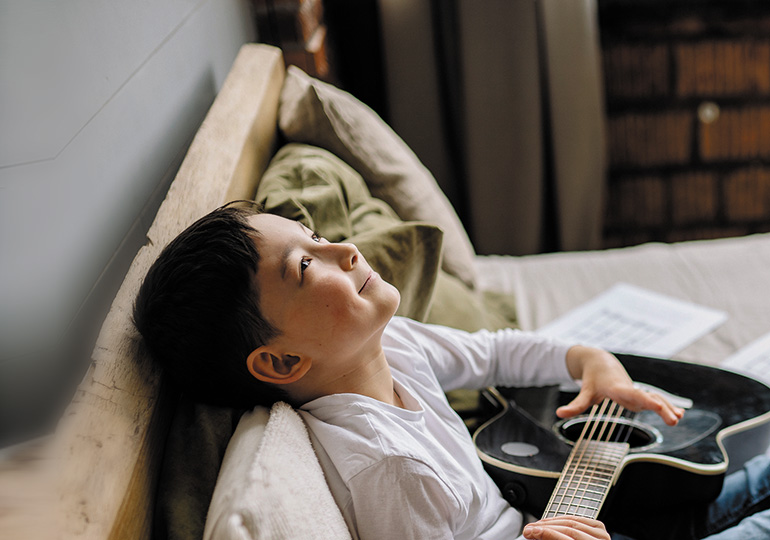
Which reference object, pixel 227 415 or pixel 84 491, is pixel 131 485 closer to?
pixel 84 491

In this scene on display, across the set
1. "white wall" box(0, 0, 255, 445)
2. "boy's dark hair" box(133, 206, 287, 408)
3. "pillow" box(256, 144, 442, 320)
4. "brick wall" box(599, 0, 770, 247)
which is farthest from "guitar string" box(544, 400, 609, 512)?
"brick wall" box(599, 0, 770, 247)

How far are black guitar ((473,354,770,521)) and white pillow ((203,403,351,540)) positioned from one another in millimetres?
299

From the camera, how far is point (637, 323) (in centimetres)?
141

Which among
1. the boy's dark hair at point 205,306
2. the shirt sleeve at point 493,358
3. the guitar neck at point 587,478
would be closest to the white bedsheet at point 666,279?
the shirt sleeve at point 493,358

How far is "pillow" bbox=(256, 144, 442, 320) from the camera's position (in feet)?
3.25

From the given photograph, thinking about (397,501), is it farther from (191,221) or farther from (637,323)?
(637,323)

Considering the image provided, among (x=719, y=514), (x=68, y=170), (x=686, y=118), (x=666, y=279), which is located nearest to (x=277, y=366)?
(x=68, y=170)

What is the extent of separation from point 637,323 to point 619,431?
47 centimetres

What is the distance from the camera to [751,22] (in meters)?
2.20

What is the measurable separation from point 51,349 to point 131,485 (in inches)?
6.4

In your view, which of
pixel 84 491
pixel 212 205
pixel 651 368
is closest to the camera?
pixel 84 491

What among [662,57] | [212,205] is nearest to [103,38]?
[212,205]

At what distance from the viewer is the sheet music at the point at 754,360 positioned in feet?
3.99

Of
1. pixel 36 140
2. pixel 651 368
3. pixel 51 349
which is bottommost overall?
pixel 651 368
